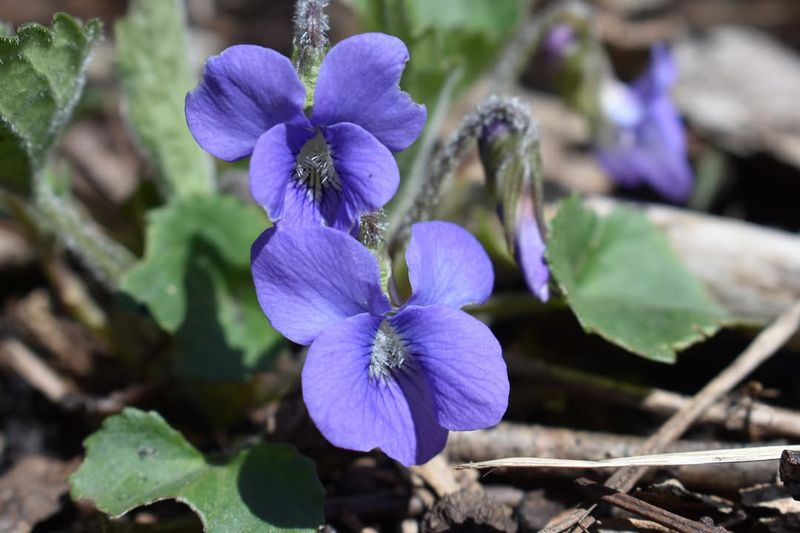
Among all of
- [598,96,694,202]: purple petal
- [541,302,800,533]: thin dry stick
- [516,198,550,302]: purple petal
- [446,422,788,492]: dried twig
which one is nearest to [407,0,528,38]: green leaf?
[598,96,694,202]: purple petal

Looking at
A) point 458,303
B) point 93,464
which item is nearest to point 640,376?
point 458,303

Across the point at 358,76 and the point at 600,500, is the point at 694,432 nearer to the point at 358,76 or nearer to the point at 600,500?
the point at 600,500

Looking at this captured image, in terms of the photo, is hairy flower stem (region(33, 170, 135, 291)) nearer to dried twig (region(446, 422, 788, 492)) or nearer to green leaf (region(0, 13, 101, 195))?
green leaf (region(0, 13, 101, 195))

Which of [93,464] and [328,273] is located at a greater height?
[328,273]

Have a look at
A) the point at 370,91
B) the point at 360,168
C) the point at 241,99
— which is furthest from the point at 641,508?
the point at 241,99

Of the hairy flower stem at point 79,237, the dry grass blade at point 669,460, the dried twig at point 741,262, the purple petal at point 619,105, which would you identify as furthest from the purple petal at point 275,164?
the purple petal at point 619,105

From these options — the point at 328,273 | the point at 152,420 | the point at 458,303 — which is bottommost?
the point at 152,420
